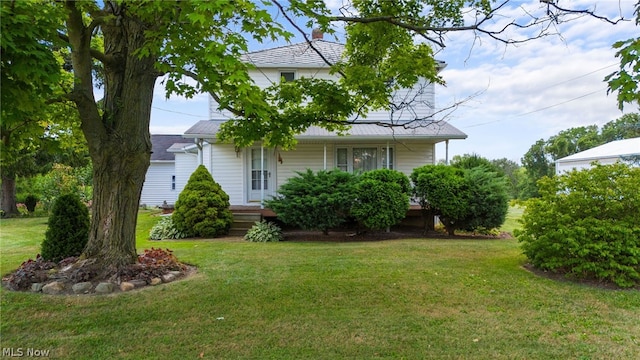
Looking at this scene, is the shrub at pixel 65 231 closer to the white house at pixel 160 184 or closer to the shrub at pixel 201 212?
the shrub at pixel 201 212

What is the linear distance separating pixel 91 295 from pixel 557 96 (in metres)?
28.7

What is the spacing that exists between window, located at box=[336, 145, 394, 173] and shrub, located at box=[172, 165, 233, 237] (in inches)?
188

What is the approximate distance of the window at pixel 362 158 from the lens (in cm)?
1334

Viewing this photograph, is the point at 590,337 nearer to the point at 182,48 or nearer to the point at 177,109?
the point at 182,48

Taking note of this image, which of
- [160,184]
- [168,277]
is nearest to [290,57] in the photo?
[168,277]

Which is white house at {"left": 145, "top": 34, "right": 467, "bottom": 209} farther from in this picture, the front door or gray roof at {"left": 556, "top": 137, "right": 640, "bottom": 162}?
gray roof at {"left": 556, "top": 137, "right": 640, "bottom": 162}

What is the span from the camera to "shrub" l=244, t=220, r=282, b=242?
392 inches

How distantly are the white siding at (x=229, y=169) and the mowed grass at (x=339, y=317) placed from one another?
6644mm

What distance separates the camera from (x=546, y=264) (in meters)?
5.96

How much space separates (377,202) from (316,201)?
5.60 feet

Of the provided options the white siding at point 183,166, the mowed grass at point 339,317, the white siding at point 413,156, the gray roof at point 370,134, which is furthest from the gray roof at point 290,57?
the mowed grass at point 339,317

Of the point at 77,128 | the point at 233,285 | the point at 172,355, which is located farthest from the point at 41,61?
the point at 77,128

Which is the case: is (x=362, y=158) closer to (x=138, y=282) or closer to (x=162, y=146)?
(x=138, y=282)

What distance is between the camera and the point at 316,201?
9.75m
